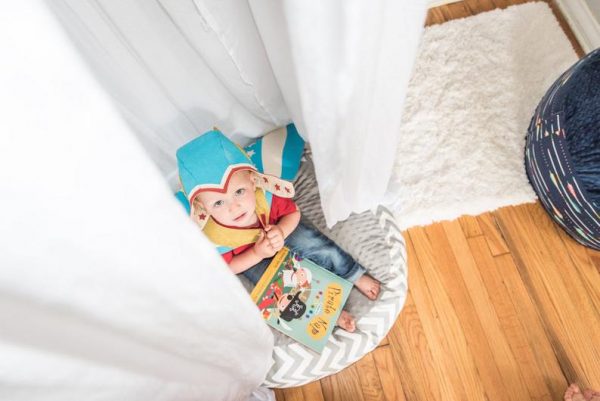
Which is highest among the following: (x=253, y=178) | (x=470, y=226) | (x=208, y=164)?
(x=208, y=164)

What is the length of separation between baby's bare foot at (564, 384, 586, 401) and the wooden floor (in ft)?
0.16

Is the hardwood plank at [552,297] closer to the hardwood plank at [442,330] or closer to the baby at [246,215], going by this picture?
the hardwood plank at [442,330]

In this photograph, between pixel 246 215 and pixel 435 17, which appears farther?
pixel 435 17

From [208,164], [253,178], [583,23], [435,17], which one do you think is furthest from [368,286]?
[583,23]

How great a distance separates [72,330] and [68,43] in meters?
0.26

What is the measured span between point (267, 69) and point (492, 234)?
30.9 inches

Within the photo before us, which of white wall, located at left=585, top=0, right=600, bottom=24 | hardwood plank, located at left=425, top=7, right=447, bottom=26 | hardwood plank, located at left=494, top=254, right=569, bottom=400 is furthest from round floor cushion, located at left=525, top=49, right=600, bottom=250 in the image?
hardwood plank, located at left=425, top=7, right=447, bottom=26

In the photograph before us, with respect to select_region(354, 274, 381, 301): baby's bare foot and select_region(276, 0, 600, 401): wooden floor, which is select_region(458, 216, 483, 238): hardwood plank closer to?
select_region(276, 0, 600, 401): wooden floor

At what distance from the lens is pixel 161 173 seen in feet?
1.70

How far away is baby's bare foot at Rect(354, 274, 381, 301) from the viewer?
3.88 feet

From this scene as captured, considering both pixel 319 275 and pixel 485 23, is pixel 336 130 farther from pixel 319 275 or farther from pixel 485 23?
pixel 485 23

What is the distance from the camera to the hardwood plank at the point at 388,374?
1226mm

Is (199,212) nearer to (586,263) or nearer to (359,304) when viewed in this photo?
(359,304)

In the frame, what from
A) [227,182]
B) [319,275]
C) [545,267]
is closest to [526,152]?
[545,267]
